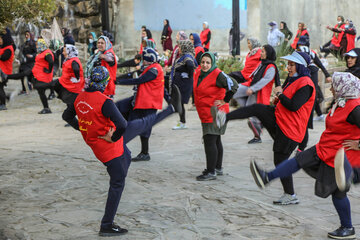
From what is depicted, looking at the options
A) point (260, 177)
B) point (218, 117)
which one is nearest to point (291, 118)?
point (218, 117)

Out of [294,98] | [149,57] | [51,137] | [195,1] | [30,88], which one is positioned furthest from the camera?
[195,1]

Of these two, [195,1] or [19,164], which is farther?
[195,1]

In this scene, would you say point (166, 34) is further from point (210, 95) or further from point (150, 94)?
point (210, 95)

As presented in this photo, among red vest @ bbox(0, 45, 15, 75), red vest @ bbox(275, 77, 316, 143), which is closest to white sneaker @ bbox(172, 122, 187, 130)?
red vest @ bbox(0, 45, 15, 75)

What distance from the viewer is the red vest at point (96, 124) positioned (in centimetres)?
497

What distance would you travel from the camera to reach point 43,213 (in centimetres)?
592

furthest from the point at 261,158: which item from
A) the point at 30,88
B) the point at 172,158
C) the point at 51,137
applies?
the point at 30,88

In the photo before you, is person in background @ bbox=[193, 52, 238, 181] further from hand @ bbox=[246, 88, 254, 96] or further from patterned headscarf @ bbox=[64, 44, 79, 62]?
patterned headscarf @ bbox=[64, 44, 79, 62]

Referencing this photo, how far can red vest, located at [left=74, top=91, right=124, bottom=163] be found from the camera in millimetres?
4969

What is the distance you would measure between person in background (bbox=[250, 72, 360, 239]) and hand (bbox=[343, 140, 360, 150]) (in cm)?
2

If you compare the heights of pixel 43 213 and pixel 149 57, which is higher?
pixel 149 57

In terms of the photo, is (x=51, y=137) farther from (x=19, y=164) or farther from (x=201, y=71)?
(x=201, y=71)

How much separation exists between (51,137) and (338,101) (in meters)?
6.56

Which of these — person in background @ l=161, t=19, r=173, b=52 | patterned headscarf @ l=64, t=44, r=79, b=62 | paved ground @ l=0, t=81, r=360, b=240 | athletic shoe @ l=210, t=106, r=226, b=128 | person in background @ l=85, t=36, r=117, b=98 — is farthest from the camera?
person in background @ l=161, t=19, r=173, b=52
